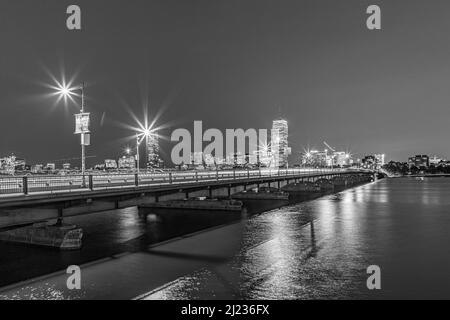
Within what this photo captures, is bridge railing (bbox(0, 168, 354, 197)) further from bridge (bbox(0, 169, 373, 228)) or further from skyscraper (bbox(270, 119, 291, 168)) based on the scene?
skyscraper (bbox(270, 119, 291, 168))

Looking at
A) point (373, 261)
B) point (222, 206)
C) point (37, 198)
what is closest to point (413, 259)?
point (373, 261)

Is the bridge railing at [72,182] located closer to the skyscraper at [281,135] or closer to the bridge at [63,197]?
the bridge at [63,197]

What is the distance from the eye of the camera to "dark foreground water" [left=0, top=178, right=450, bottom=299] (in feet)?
40.9

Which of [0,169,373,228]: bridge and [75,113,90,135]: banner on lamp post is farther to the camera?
[75,113,90,135]: banner on lamp post

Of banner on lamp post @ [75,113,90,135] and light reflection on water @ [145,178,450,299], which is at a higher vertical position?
banner on lamp post @ [75,113,90,135]

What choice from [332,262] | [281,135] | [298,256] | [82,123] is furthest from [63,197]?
[281,135]

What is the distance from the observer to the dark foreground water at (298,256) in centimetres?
1246

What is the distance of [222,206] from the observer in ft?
131

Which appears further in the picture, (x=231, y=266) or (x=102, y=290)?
(x=231, y=266)

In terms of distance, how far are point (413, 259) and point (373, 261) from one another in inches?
77.3

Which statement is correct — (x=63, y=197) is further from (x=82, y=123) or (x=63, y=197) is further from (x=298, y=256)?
(x=298, y=256)

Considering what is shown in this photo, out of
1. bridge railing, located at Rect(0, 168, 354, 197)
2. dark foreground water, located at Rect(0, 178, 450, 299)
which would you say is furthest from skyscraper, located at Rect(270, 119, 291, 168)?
dark foreground water, located at Rect(0, 178, 450, 299)

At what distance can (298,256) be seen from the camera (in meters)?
17.5
